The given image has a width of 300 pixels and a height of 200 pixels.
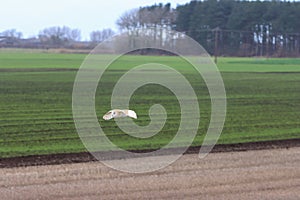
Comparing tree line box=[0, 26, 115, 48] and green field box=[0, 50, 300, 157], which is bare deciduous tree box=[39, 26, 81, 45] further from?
green field box=[0, 50, 300, 157]

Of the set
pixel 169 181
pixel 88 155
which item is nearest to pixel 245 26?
pixel 88 155

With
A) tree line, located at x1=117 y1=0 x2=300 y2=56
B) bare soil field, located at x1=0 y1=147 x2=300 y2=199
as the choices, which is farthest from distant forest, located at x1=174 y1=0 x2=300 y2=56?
bare soil field, located at x1=0 y1=147 x2=300 y2=199

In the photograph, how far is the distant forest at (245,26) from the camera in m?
85.4

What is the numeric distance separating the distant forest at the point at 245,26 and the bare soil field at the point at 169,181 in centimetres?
6934

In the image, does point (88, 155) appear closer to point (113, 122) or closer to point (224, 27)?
point (113, 122)

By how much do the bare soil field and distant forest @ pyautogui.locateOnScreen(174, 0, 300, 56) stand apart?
2730 inches

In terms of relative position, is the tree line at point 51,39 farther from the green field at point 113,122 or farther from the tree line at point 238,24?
the green field at point 113,122

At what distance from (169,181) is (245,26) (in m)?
86.6

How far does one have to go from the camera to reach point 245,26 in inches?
3684

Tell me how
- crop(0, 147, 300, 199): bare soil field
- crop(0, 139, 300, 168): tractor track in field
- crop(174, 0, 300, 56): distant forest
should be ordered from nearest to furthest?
crop(0, 147, 300, 199): bare soil field, crop(0, 139, 300, 168): tractor track in field, crop(174, 0, 300, 56): distant forest

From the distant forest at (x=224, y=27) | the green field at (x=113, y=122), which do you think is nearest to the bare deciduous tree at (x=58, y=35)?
the distant forest at (x=224, y=27)

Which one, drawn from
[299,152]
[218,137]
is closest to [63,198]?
[299,152]

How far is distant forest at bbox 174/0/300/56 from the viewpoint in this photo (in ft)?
280

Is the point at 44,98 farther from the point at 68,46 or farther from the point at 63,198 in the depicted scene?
the point at 68,46
